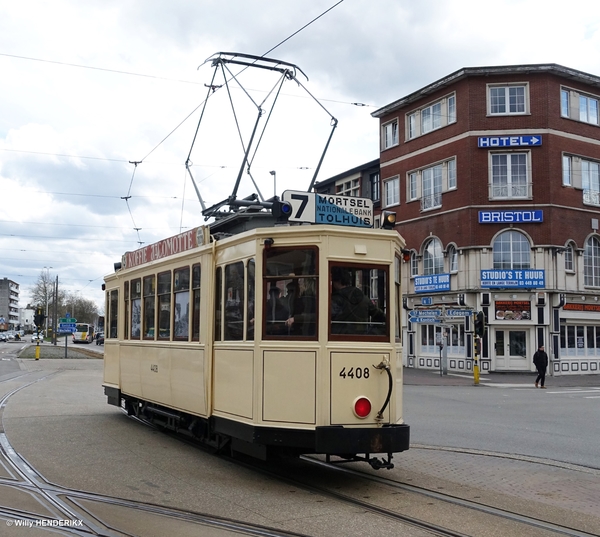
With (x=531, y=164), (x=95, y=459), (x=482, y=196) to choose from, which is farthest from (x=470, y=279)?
(x=95, y=459)

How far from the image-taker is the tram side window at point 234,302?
8359 mm

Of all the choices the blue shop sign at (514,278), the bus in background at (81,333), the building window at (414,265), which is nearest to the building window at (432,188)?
the building window at (414,265)

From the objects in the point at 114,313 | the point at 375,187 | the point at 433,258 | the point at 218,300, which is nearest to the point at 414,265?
the point at 433,258

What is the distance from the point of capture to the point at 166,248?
10875 millimetres

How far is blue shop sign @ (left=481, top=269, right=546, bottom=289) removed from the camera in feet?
106

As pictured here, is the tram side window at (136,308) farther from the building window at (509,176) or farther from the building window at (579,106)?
the building window at (579,106)

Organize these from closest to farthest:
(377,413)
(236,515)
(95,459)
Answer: (236,515), (377,413), (95,459)

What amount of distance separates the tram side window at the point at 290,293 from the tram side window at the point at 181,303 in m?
2.14

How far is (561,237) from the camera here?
108 feet

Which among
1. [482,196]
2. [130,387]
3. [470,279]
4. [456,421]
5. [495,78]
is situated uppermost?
[495,78]

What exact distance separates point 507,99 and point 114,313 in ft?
83.6

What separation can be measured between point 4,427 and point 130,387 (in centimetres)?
223

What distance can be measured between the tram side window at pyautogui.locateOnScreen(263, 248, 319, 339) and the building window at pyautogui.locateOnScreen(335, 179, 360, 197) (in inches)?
1436

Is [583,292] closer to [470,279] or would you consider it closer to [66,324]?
[470,279]
